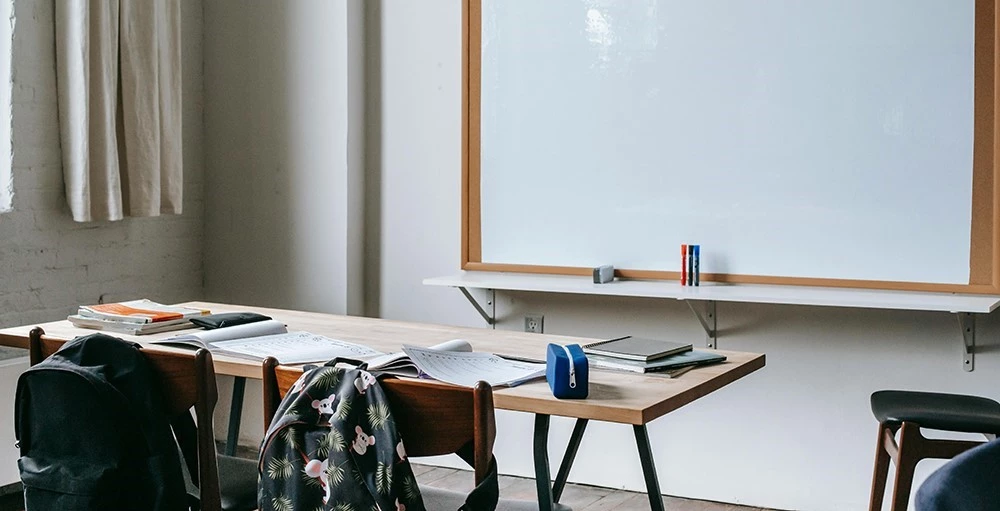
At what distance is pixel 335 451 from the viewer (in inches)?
68.4

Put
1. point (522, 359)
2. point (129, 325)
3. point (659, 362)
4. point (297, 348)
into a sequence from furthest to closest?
point (129, 325) → point (297, 348) → point (522, 359) → point (659, 362)

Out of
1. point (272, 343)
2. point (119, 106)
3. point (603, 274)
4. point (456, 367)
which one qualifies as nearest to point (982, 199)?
point (603, 274)

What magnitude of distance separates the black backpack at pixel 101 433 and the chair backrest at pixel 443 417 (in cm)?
58

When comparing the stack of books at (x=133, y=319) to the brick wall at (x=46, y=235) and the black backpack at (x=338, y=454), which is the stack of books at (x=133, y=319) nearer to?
the brick wall at (x=46, y=235)

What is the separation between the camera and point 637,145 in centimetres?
371

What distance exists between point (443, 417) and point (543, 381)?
503 millimetres

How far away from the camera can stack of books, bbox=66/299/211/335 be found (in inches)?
111

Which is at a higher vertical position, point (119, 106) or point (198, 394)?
point (119, 106)

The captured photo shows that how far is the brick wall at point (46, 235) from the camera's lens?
12.1 feet

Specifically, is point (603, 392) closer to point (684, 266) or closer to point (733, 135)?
point (684, 266)

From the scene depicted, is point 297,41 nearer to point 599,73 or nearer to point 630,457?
point 599,73

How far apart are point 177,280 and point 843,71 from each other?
2.78 metres

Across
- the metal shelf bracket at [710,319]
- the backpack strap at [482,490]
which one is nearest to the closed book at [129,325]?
the backpack strap at [482,490]

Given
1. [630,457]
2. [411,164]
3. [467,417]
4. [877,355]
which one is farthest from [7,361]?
[877,355]
